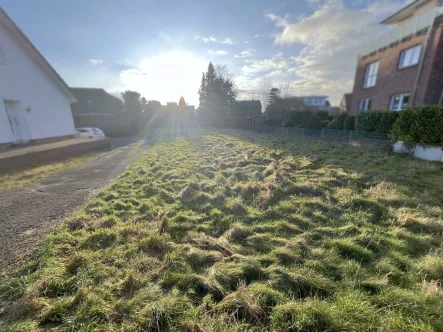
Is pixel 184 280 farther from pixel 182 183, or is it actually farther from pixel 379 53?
pixel 379 53

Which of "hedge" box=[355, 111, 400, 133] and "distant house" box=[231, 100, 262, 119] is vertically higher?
"distant house" box=[231, 100, 262, 119]

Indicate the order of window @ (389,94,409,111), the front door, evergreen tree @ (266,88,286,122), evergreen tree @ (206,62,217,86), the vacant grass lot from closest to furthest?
1. the vacant grass lot
2. the front door
3. window @ (389,94,409,111)
4. evergreen tree @ (266,88,286,122)
5. evergreen tree @ (206,62,217,86)

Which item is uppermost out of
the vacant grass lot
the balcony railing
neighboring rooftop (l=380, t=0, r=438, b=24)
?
neighboring rooftop (l=380, t=0, r=438, b=24)

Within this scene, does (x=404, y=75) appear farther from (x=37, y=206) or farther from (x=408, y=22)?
(x=37, y=206)

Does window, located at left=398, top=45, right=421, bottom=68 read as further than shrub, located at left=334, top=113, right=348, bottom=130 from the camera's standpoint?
No

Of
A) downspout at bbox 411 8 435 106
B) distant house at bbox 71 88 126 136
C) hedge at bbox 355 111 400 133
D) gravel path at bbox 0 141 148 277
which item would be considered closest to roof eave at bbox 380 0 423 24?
downspout at bbox 411 8 435 106

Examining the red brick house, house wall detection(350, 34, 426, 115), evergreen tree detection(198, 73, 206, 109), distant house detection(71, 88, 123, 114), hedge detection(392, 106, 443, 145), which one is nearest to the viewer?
hedge detection(392, 106, 443, 145)

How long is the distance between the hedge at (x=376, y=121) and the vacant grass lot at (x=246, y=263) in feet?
15.3

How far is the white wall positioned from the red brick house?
74.7 ft

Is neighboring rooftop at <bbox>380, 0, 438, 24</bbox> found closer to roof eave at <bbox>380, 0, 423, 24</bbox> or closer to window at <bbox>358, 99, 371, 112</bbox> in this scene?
roof eave at <bbox>380, 0, 423, 24</bbox>

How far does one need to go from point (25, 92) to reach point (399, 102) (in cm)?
2320

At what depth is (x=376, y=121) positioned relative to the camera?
337 inches

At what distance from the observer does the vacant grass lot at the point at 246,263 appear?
1.67 m

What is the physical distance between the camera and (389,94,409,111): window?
1188 cm
